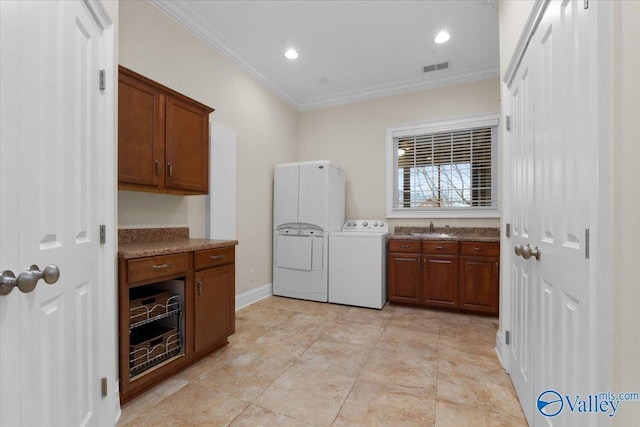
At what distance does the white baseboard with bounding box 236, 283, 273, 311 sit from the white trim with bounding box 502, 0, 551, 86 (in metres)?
3.43

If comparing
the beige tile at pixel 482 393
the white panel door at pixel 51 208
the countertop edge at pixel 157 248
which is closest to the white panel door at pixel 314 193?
the countertop edge at pixel 157 248

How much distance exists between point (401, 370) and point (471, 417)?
1.85 ft

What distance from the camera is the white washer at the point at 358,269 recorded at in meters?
3.52

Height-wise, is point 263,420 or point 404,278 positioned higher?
point 404,278

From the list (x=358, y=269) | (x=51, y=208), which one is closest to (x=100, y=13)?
(x=51, y=208)

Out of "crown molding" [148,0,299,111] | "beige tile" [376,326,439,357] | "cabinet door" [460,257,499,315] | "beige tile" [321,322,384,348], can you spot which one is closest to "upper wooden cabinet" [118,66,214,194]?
"crown molding" [148,0,299,111]

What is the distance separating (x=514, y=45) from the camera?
187 centimetres

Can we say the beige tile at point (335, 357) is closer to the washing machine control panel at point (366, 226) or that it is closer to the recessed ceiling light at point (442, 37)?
the washing machine control panel at point (366, 226)

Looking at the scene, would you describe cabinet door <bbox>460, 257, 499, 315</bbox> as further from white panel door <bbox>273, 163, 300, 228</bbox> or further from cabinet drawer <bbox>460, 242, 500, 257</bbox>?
white panel door <bbox>273, 163, 300, 228</bbox>

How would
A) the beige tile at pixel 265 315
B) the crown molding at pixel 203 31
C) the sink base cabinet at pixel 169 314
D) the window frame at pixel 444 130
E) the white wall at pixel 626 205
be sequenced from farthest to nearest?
the window frame at pixel 444 130, the beige tile at pixel 265 315, the crown molding at pixel 203 31, the sink base cabinet at pixel 169 314, the white wall at pixel 626 205

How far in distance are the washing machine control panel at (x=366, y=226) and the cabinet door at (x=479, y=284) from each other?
3.69 ft

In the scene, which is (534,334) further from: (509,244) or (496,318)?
(496,318)

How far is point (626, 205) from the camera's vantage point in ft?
2.48

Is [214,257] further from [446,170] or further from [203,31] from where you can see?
[446,170]
